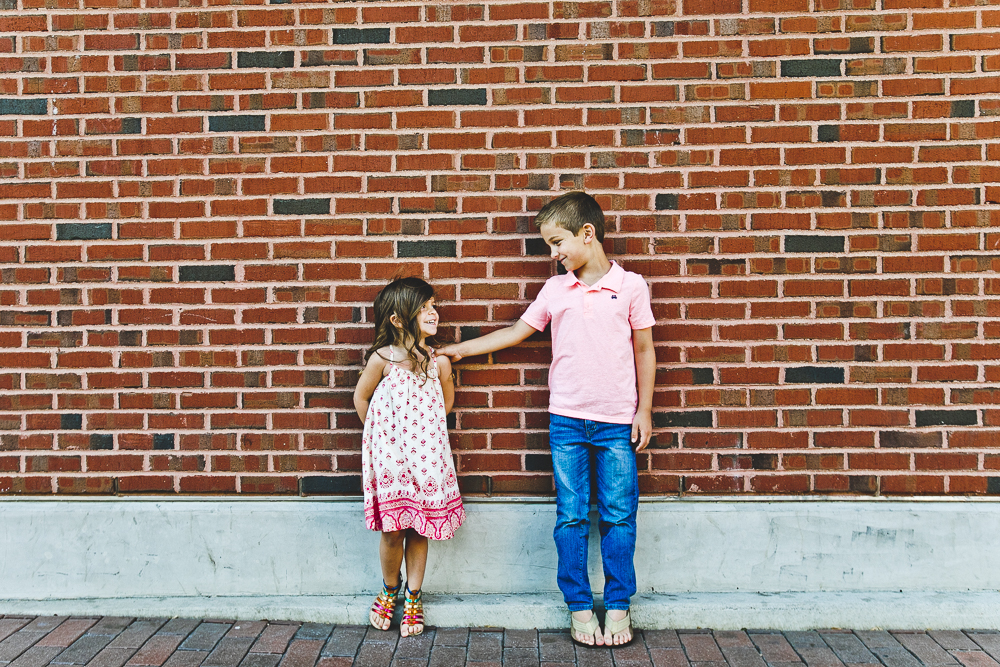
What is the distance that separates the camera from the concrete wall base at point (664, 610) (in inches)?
116

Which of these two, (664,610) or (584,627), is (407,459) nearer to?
(584,627)

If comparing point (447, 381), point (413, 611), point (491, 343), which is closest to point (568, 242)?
point (491, 343)

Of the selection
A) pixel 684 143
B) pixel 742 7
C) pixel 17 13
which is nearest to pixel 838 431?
pixel 684 143

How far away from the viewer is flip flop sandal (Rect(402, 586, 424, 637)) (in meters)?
2.94

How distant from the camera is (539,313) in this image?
9.75 ft

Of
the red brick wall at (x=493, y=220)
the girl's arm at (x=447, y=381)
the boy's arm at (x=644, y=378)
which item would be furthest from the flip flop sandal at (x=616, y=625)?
the girl's arm at (x=447, y=381)

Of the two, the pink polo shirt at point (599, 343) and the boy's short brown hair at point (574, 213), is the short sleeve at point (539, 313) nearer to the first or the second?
the pink polo shirt at point (599, 343)

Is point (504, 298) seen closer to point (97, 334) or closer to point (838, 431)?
point (838, 431)

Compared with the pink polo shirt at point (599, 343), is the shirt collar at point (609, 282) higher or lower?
higher

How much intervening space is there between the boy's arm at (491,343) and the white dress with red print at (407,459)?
0.13 m

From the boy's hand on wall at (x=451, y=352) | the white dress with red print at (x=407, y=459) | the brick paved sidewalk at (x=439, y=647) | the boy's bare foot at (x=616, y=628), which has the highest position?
the boy's hand on wall at (x=451, y=352)

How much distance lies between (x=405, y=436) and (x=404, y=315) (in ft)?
1.69

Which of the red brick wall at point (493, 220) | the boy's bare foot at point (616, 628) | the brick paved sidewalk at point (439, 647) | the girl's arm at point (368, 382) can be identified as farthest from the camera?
the red brick wall at point (493, 220)

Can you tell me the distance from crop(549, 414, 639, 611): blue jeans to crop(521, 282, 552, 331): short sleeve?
0.41 m
